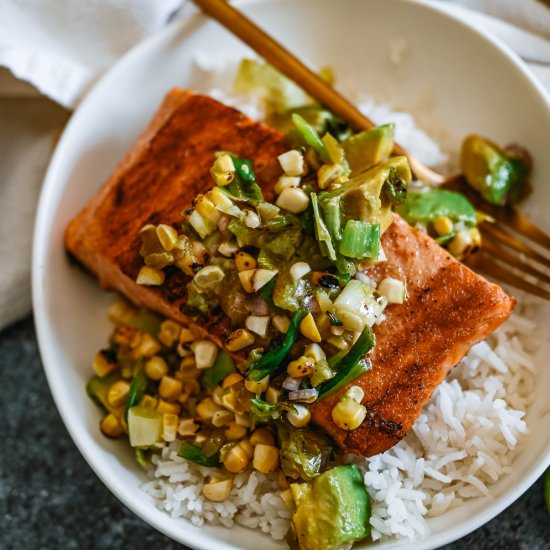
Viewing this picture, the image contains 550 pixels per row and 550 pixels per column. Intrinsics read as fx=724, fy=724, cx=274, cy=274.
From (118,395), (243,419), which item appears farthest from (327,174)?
(118,395)

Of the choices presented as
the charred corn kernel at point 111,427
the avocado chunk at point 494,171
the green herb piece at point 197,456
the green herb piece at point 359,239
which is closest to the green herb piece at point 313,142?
the green herb piece at point 359,239

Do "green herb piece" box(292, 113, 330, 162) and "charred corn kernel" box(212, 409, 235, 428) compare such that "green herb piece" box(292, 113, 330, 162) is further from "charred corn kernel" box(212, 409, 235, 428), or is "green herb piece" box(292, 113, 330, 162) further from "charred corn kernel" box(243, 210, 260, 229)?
"charred corn kernel" box(212, 409, 235, 428)

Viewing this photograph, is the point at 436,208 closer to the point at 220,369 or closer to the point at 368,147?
the point at 368,147

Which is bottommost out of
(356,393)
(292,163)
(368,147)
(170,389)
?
(170,389)

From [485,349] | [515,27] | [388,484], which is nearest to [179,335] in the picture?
[388,484]

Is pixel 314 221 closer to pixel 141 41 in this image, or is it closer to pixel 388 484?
pixel 388 484

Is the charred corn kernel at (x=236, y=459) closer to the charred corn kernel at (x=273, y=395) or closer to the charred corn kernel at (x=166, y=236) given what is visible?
the charred corn kernel at (x=273, y=395)

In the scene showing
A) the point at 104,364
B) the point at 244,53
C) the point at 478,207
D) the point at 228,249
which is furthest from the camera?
the point at 244,53
